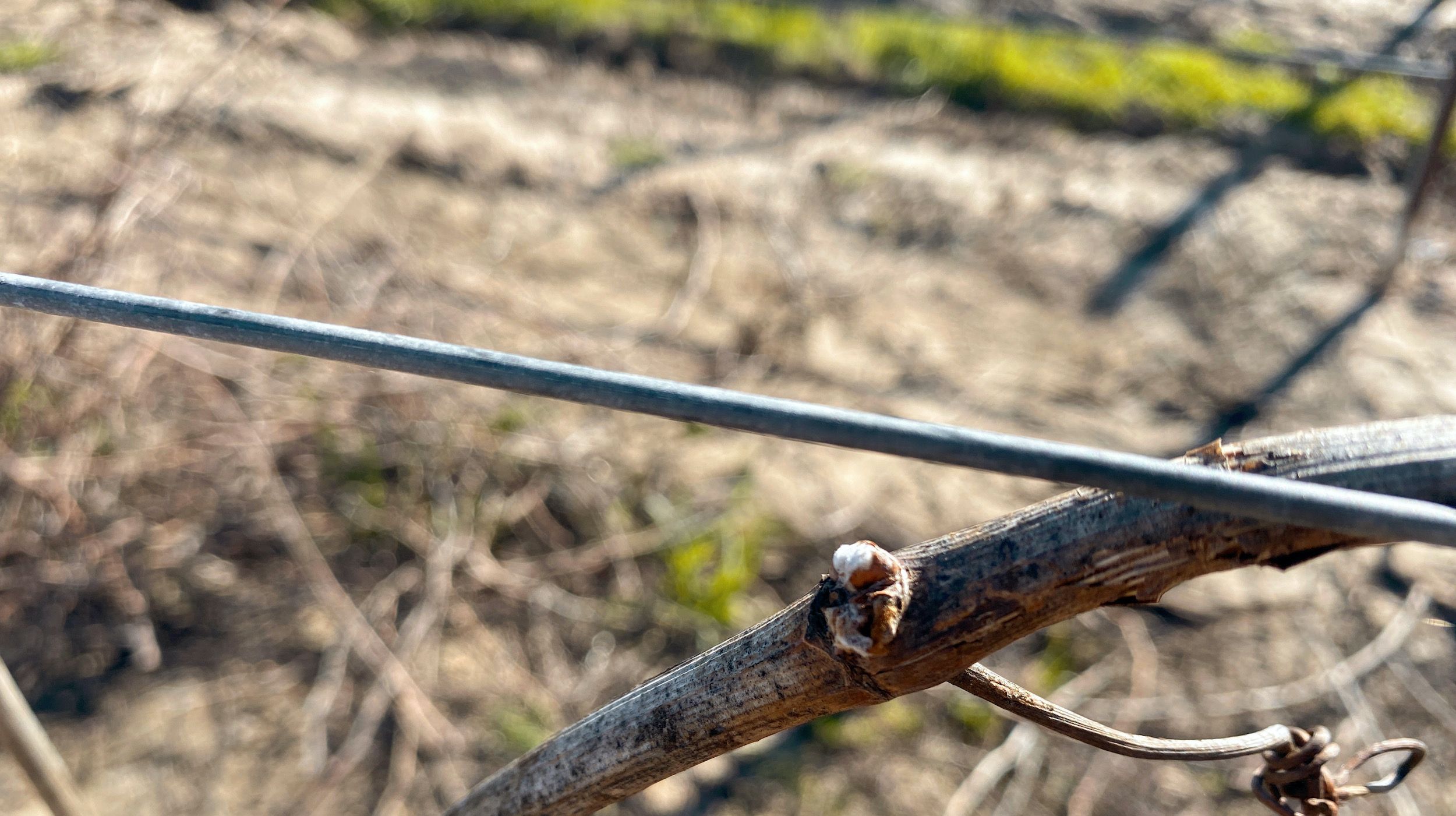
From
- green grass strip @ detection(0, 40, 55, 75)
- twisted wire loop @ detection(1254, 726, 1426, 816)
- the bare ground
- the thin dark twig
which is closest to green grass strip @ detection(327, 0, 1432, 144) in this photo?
the bare ground

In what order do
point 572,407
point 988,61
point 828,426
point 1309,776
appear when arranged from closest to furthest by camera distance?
point 828,426 → point 1309,776 → point 572,407 → point 988,61

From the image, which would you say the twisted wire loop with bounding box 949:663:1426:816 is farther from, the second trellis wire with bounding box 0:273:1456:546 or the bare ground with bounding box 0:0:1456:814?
the bare ground with bounding box 0:0:1456:814

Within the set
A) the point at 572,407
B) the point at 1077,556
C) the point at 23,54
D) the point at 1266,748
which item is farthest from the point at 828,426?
the point at 23,54

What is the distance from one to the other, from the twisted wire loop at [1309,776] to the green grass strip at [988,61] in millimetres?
3967

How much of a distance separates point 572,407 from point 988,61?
2717mm

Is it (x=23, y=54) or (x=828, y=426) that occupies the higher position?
(x=828, y=426)

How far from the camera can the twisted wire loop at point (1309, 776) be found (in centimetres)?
78

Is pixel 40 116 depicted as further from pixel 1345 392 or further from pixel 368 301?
pixel 1345 392

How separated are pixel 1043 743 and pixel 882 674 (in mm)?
1865

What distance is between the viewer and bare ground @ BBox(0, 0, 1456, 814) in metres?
2.28

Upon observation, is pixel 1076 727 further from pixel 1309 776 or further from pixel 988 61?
pixel 988 61

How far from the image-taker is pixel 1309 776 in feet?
2.58

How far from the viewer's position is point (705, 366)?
130 inches

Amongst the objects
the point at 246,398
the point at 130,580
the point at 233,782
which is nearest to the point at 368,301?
the point at 246,398
